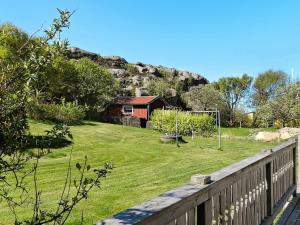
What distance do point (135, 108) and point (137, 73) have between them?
1186 inches

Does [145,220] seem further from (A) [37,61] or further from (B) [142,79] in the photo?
(B) [142,79]

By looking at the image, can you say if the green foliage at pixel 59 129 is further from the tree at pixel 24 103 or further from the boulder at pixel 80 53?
the boulder at pixel 80 53

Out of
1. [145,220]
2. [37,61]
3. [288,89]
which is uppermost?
[288,89]

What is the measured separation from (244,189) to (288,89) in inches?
1935

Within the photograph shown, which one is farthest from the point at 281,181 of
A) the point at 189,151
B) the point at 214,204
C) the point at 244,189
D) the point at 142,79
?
the point at 142,79

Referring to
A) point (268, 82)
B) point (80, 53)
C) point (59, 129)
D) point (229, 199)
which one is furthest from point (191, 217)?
point (80, 53)

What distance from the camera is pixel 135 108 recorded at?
49.8m

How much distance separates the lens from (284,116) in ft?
156

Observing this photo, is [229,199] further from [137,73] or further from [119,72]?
[137,73]

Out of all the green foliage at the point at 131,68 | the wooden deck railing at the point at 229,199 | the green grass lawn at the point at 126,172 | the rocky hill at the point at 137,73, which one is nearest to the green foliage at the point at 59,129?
the wooden deck railing at the point at 229,199

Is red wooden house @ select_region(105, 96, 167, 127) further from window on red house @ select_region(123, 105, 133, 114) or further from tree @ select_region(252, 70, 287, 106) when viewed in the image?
tree @ select_region(252, 70, 287, 106)

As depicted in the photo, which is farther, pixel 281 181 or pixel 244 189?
pixel 281 181

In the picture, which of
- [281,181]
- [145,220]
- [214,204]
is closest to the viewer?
[145,220]

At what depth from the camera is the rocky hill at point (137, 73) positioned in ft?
234
